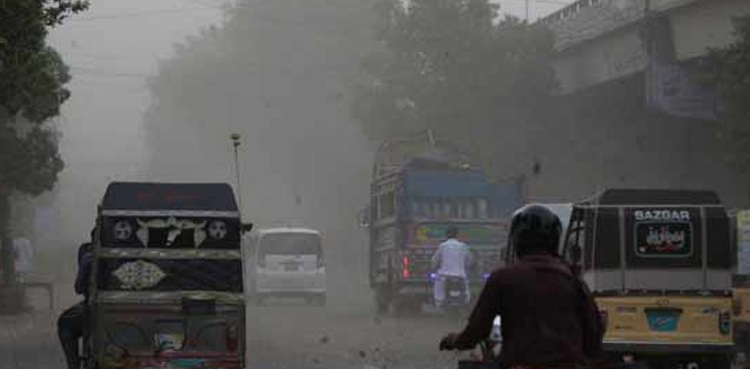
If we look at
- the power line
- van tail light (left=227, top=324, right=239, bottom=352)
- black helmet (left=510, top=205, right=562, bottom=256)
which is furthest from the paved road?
the power line

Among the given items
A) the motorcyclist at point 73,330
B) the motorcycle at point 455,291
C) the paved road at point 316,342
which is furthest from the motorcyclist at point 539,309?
the motorcycle at point 455,291

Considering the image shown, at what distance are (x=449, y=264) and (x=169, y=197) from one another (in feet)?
41.7

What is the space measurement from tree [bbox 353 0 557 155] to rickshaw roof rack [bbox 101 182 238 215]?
34225mm

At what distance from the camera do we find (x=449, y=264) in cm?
2714

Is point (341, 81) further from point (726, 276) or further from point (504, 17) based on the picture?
point (726, 276)

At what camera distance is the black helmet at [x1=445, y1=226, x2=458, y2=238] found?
Result: 28.3 meters

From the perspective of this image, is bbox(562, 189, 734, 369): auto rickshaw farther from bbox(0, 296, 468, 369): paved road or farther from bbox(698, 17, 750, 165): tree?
bbox(698, 17, 750, 165): tree

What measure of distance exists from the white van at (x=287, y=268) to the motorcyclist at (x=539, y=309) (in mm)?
30395

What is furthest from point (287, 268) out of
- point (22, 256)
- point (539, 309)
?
point (539, 309)

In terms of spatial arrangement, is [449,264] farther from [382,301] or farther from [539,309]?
[539,309]

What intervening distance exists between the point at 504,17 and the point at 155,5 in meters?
50.3

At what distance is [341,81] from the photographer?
80.7 metres

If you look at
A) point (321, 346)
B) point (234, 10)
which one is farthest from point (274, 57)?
point (321, 346)

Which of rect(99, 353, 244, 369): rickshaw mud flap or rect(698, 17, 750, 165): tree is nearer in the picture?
rect(99, 353, 244, 369): rickshaw mud flap
